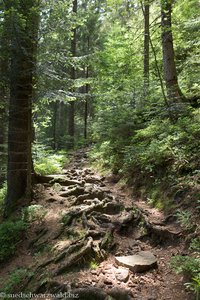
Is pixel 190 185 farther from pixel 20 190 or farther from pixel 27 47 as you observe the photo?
pixel 27 47

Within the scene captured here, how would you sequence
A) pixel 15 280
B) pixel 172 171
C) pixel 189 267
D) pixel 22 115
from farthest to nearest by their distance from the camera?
pixel 22 115, pixel 172 171, pixel 15 280, pixel 189 267

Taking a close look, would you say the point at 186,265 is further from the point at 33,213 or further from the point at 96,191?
the point at 33,213

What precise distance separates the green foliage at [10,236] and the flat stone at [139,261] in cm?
272

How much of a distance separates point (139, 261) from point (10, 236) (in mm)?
3332

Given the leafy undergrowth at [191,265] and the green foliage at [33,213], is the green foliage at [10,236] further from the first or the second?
the leafy undergrowth at [191,265]

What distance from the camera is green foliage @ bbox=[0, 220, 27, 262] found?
5.89m

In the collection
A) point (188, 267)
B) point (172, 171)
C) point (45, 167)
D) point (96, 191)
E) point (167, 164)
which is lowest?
point (188, 267)

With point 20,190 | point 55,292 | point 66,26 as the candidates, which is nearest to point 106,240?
point 55,292

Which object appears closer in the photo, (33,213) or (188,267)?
(188,267)

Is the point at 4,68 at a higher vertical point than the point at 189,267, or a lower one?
higher

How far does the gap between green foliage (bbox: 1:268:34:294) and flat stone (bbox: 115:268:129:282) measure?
1594 millimetres

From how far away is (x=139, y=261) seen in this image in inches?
174

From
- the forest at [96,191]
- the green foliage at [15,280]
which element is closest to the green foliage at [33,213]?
the forest at [96,191]

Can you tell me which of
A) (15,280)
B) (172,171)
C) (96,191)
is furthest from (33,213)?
(172,171)
